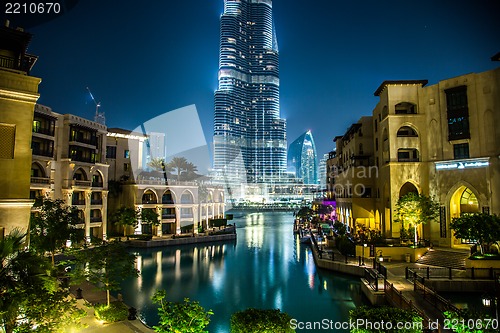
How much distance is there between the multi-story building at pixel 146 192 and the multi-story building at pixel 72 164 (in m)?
4.64

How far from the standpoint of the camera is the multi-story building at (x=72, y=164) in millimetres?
39000

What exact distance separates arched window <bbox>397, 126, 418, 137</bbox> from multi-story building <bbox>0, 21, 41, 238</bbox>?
33949 mm

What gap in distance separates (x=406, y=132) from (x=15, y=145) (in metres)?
35.4

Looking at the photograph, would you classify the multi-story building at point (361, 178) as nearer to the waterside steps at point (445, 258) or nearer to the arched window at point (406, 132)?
the arched window at point (406, 132)

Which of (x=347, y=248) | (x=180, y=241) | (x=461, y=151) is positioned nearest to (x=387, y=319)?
(x=347, y=248)

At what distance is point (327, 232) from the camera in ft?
175

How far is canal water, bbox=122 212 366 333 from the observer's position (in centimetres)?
2153

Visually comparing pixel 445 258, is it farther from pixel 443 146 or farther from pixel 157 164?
pixel 157 164

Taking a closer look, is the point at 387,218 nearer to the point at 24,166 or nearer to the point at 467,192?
Result: the point at 467,192

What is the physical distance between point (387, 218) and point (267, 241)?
23.9 meters

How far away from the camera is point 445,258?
1109 inches

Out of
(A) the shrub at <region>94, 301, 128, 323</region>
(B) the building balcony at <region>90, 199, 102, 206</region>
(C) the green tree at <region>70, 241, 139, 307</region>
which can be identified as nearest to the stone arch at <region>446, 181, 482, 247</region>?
(C) the green tree at <region>70, 241, 139, 307</region>

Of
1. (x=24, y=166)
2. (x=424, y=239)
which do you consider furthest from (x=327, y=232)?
(x=24, y=166)

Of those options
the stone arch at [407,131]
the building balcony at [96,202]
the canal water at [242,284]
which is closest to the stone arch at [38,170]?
the building balcony at [96,202]
